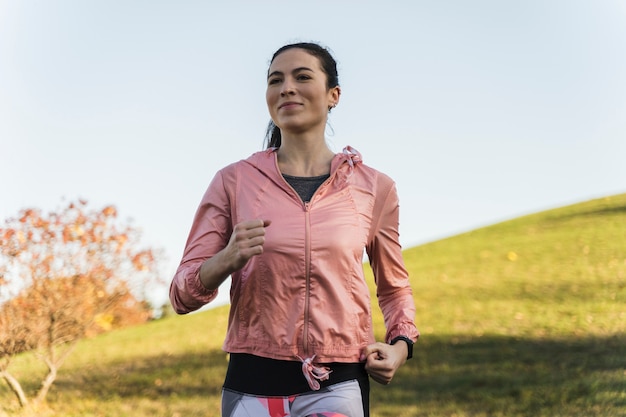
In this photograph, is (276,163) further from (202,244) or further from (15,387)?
(15,387)

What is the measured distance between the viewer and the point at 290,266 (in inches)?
82.5

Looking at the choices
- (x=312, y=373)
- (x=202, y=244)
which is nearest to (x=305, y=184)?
(x=202, y=244)

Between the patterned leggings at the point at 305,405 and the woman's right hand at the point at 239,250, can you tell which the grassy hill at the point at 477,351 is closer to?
the patterned leggings at the point at 305,405

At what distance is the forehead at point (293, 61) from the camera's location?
2287 millimetres

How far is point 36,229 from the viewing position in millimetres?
6723

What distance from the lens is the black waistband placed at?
6.82 feet

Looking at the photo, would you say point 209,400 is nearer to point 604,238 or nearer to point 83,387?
point 83,387

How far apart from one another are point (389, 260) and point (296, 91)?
597 mm

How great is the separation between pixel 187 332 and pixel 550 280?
5639mm

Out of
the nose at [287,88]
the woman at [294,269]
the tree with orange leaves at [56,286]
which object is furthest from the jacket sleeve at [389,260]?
the tree with orange leaves at [56,286]

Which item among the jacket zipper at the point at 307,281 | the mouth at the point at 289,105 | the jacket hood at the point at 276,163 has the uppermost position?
the mouth at the point at 289,105

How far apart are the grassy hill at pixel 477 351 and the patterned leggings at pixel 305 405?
17.9 feet

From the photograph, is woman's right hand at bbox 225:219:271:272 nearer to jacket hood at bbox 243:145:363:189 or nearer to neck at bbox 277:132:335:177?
jacket hood at bbox 243:145:363:189

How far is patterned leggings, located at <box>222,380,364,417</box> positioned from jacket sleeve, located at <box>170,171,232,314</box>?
0.31 m
